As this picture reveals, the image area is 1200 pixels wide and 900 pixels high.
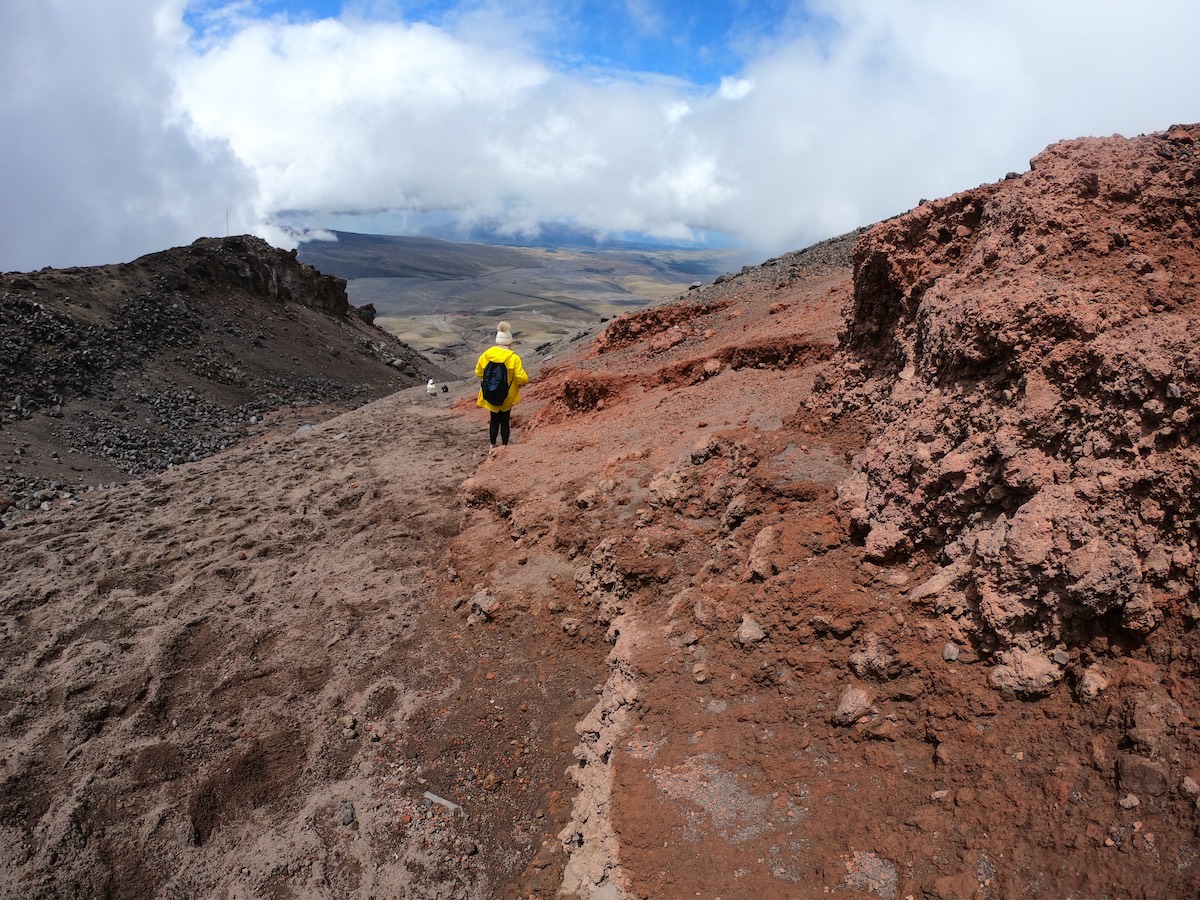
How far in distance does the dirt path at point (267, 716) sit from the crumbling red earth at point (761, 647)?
21 mm

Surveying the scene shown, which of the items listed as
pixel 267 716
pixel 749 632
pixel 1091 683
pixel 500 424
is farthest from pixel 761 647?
pixel 500 424

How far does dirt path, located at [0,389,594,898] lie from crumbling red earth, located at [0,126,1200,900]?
0.02 meters

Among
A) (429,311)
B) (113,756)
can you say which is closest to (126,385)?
(113,756)

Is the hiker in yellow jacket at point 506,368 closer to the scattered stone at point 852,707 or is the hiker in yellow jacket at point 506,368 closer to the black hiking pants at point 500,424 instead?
the black hiking pants at point 500,424

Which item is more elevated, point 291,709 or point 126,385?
point 126,385

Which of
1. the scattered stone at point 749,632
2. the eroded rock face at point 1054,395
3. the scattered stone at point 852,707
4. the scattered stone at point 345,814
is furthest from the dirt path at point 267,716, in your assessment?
the eroded rock face at point 1054,395

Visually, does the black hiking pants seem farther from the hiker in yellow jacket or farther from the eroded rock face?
the eroded rock face

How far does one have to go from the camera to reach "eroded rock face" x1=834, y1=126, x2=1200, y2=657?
8.19ft

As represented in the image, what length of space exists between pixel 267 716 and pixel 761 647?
295cm

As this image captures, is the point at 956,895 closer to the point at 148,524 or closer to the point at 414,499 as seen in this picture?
the point at 414,499

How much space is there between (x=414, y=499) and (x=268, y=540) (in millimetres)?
1303

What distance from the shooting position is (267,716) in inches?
163

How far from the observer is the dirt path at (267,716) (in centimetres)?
327

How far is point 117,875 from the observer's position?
3270 millimetres
